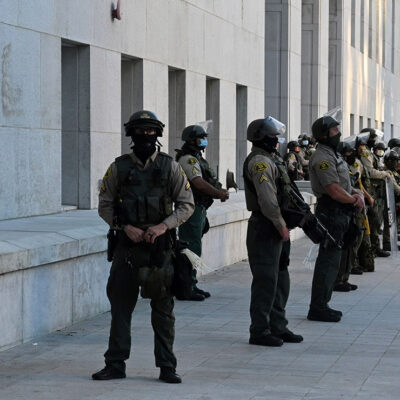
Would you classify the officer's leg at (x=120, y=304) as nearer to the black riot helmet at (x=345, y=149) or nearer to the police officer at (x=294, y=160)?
the black riot helmet at (x=345, y=149)

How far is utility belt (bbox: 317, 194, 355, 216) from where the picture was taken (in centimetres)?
1127

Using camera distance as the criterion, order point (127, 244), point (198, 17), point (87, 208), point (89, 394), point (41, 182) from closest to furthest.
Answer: point (89, 394), point (127, 244), point (41, 182), point (87, 208), point (198, 17)

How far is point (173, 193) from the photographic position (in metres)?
8.16

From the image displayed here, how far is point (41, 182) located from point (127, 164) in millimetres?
4993

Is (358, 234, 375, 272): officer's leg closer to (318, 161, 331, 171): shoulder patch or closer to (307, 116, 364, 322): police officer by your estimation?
(307, 116, 364, 322): police officer

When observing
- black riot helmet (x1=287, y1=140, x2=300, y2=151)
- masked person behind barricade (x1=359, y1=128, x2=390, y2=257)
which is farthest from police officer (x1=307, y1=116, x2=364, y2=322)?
black riot helmet (x1=287, y1=140, x2=300, y2=151)

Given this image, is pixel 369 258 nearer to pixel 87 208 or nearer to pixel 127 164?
pixel 87 208

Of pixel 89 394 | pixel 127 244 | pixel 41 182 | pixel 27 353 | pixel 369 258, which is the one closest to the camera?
pixel 89 394

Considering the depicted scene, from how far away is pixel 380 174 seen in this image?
54.9 feet

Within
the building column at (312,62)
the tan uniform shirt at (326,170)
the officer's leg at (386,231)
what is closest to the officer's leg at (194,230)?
the tan uniform shirt at (326,170)

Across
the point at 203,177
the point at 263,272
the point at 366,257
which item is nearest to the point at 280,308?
the point at 263,272

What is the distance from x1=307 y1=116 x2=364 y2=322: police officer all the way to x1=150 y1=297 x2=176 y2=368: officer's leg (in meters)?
3.23

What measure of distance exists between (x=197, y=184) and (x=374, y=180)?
5.39 meters

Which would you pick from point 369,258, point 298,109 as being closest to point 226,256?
point 369,258
